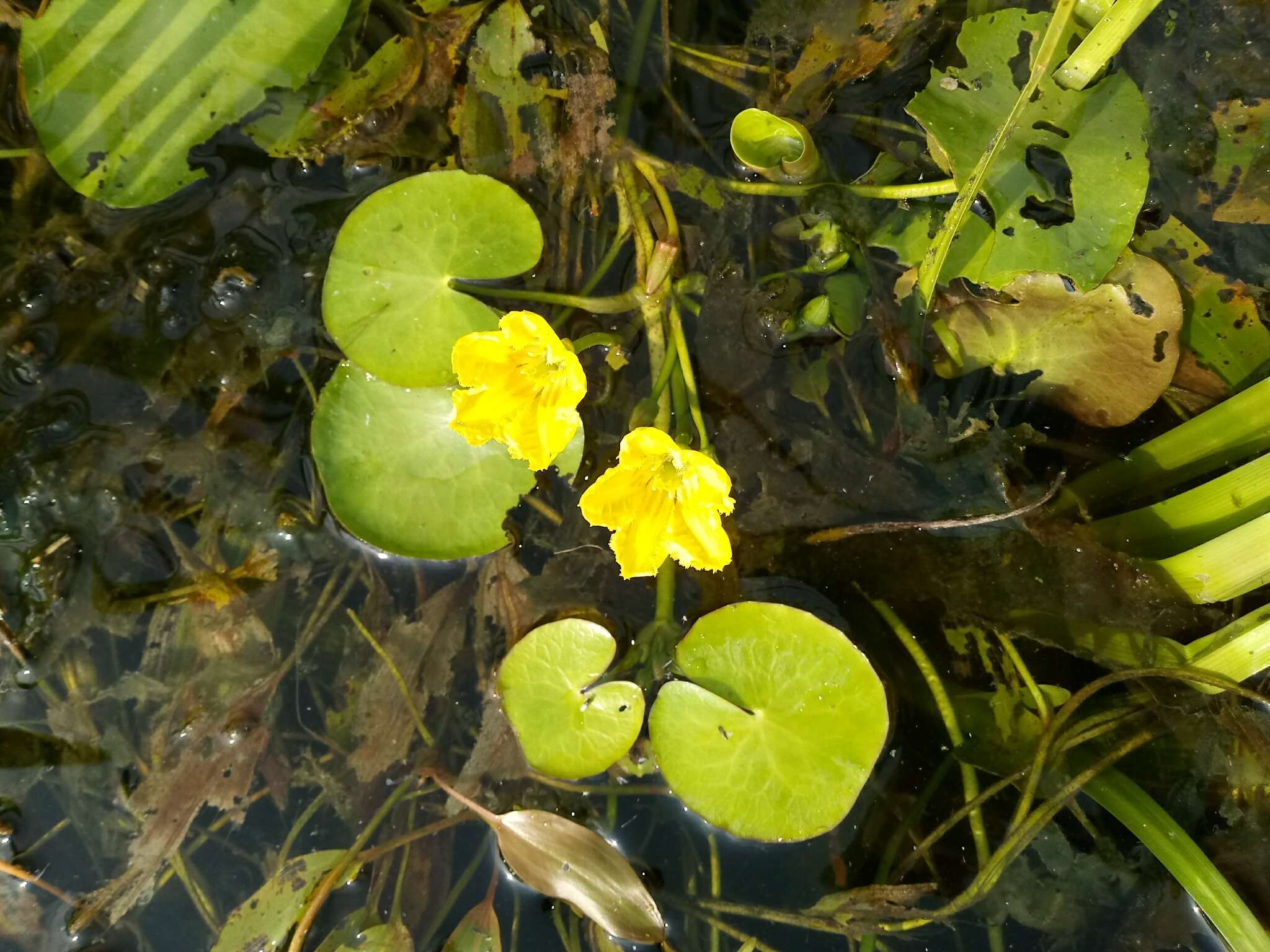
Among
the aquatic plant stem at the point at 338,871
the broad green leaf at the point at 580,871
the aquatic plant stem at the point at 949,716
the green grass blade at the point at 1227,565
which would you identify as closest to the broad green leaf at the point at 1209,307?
the green grass blade at the point at 1227,565

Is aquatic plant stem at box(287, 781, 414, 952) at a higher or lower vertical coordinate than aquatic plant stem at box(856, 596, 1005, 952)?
lower

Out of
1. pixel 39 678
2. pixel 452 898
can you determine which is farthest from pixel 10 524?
pixel 452 898

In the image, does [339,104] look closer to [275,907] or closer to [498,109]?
A: [498,109]

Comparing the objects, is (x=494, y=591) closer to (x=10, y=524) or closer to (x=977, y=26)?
(x=10, y=524)

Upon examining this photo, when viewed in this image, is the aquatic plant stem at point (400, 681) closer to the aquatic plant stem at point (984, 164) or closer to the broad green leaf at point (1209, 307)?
the aquatic plant stem at point (984, 164)

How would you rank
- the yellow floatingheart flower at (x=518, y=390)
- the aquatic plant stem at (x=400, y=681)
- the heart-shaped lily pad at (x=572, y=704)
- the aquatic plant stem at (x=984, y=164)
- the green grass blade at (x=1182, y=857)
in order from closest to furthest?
the aquatic plant stem at (x=984, y=164) < the yellow floatingheart flower at (x=518, y=390) < the green grass blade at (x=1182, y=857) < the heart-shaped lily pad at (x=572, y=704) < the aquatic plant stem at (x=400, y=681)

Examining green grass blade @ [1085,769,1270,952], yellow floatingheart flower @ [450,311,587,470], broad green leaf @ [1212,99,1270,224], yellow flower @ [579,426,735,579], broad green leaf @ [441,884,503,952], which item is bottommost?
broad green leaf @ [441,884,503,952]

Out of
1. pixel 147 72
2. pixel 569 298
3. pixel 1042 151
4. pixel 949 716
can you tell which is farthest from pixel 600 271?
pixel 949 716

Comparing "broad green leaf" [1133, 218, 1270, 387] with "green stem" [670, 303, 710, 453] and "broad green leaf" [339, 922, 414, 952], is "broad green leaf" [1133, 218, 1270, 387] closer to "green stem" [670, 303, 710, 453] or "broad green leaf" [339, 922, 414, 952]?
"green stem" [670, 303, 710, 453]

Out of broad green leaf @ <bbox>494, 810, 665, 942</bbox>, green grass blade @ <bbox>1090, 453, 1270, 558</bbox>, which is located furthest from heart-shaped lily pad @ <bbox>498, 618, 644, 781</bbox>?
green grass blade @ <bbox>1090, 453, 1270, 558</bbox>
